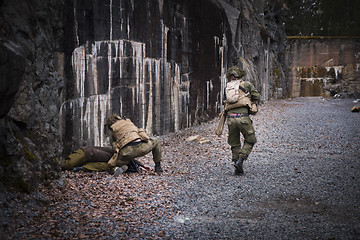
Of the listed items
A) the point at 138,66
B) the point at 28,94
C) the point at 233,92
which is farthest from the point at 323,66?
the point at 28,94

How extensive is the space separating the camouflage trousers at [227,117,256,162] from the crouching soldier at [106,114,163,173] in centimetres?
134

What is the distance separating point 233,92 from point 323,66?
31310mm

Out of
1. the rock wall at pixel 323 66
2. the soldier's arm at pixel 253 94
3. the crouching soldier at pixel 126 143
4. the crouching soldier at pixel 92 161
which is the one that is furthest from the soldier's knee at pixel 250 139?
the rock wall at pixel 323 66

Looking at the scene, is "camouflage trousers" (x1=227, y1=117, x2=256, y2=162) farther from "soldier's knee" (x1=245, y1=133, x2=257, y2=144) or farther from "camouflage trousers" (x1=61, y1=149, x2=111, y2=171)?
"camouflage trousers" (x1=61, y1=149, x2=111, y2=171)

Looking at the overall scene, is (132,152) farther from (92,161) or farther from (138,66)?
(138,66)

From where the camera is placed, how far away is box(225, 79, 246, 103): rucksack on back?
263 inches

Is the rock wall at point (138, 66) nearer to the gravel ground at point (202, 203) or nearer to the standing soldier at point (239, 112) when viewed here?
the gravel ground at point (202, 203)

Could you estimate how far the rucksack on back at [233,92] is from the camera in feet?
21.9

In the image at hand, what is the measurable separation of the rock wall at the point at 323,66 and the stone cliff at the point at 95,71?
792 inches

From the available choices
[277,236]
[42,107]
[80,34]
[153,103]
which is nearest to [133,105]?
[153,103]

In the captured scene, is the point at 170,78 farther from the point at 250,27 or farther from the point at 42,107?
the point at 250,27

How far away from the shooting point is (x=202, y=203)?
489 cm

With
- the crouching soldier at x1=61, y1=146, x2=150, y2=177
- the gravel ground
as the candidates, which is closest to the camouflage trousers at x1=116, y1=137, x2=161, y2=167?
the crouching soldier at x1=61, y1=146, x2=150, y2=177

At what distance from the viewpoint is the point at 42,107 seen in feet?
15.9
